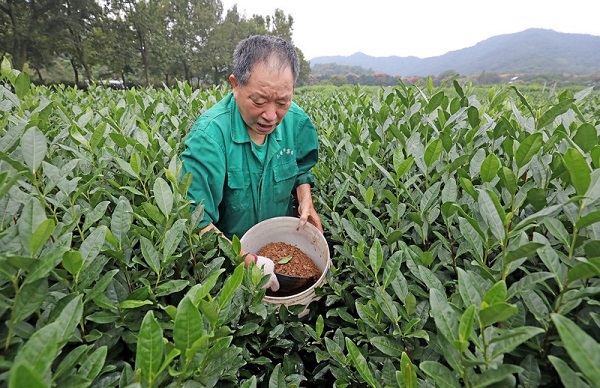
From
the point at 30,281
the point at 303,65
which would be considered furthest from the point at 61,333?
the point at 303,65

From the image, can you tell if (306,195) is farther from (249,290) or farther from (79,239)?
(79,239)

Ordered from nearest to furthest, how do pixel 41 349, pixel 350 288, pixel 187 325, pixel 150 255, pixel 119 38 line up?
pixel 41 349 → pixel 187 325 → pixel 150 255 → pixel 350 288 → pixel 119 38

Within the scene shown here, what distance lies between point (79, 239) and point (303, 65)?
5064cm

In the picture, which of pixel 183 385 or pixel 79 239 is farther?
pixel 79 239

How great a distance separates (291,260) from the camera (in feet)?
6.77

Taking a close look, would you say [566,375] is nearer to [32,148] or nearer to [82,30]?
[32,148]

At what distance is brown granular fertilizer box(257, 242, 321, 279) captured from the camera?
77.8 inches

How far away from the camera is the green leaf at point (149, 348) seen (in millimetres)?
691

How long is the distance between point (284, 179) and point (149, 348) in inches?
75.1

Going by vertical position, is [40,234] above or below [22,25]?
below

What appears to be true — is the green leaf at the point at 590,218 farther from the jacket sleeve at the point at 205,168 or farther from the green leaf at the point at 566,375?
the jacket sleeve at the point at 205,168

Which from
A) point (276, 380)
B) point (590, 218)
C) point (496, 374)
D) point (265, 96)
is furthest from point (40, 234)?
point (265, 96)

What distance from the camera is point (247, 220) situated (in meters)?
2.48

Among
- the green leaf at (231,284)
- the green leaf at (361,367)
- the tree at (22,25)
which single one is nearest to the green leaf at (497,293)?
the green leaf at (361,367)
